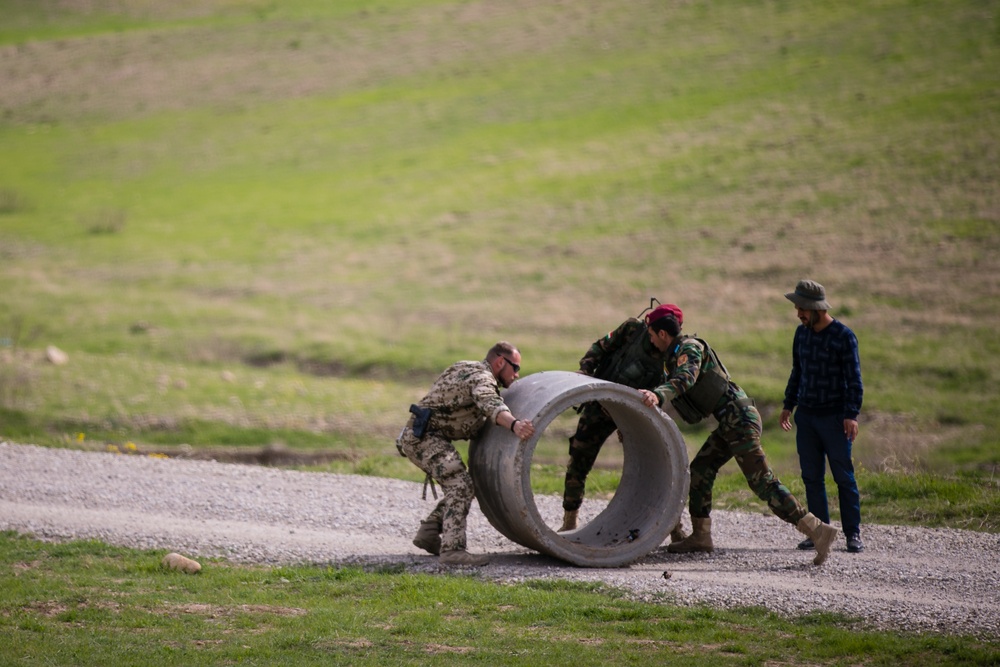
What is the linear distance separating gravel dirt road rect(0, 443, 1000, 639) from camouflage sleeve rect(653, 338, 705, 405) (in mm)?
1612

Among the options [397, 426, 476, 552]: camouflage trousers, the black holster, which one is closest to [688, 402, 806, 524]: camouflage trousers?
[397, 426, 476, 552]: camouflage trousers

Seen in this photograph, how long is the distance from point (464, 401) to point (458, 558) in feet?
4.68

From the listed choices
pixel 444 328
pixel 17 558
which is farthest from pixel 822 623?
pixel 444 328

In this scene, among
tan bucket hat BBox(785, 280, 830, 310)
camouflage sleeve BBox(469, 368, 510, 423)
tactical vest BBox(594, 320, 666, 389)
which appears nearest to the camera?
camouflage sleeve BBox(469, 368, 510, 423)

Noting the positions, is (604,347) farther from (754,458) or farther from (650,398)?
(754,458)

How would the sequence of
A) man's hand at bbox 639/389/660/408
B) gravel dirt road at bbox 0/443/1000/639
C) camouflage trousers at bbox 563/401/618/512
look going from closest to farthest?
gravel dirt road at bbox 0/443/1000/639 → man's hand at bbox 639/389/660/408 → camouflage trousers at bbox 563/401/618/512

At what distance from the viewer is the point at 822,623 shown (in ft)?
28.1

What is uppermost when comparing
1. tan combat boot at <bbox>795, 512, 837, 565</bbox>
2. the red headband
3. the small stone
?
the red headband

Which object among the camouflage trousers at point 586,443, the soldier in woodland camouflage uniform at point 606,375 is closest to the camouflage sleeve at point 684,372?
the soldier in woodland camouflage uniform at point 606,375

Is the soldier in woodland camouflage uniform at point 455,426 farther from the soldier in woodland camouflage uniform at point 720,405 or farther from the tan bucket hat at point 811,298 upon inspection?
the tan bucket hat at point 811,298

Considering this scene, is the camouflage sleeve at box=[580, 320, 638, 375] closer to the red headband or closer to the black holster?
the red headband

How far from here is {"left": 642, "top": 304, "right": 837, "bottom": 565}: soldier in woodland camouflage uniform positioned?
415 inches

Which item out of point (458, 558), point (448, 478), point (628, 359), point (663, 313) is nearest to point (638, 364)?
point (628, 359)

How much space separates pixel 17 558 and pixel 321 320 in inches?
859
